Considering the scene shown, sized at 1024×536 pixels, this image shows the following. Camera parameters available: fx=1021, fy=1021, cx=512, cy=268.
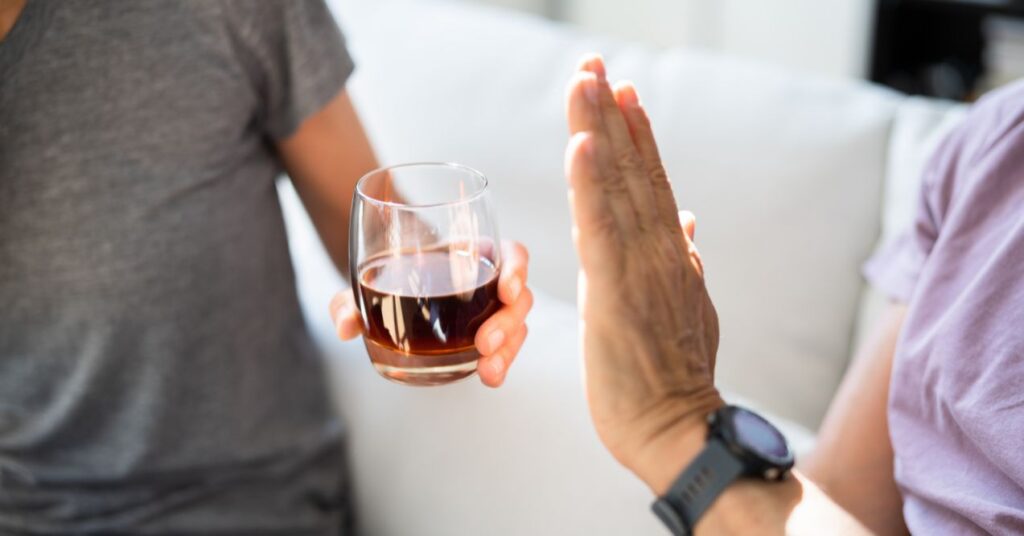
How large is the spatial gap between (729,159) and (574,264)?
0.22 meters

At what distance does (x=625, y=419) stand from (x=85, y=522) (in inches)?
26.8

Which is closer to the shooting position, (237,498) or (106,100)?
(106,100)

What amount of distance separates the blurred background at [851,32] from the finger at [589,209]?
203 cm

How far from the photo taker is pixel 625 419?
71 centimetres

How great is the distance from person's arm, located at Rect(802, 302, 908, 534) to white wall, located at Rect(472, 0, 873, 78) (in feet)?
6.39

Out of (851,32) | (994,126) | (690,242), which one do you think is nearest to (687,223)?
(690,242)

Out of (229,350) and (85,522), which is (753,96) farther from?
(85,522)

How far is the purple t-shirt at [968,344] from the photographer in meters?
0.78

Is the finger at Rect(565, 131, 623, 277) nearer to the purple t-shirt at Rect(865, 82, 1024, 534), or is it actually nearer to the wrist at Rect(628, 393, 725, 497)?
the wrist at Rect(628, 393, 725, 497)

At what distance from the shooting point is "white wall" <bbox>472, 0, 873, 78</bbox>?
2814 mm

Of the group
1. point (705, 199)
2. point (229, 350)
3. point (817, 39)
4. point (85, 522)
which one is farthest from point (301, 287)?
point (817, 39)

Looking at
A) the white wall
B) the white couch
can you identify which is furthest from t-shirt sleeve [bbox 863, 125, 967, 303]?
the white wall

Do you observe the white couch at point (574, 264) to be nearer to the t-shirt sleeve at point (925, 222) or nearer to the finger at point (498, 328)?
the t-shirt sleeve at point (925, 222)

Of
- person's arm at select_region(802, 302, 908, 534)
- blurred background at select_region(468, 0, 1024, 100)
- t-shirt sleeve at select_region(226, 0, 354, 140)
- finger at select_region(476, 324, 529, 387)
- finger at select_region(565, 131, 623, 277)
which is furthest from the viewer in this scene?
blurred background at select_region(468, 0, 1024, 100)
